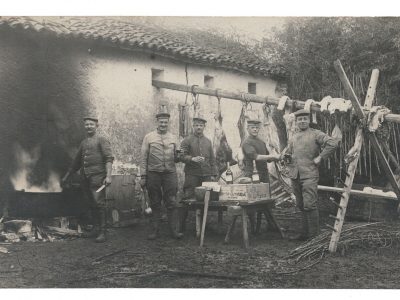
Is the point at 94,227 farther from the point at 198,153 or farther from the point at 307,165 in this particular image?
the point at 307,165

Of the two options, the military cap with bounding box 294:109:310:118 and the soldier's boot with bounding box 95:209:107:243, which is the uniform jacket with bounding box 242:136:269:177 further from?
the soldier's boot with bounding box 95:209:107:243

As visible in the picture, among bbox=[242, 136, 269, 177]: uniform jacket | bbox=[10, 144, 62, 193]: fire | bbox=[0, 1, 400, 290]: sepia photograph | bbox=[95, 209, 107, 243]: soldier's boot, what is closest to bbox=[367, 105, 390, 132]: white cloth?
bbox=[0, 1, 400, 290]: sepia photograph

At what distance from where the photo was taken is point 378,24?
6555 millimetres

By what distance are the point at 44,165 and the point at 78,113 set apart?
101cm

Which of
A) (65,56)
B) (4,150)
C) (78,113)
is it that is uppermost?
(65,56)

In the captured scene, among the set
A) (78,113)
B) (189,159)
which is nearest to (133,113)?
(78,113)

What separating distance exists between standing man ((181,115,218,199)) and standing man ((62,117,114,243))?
3.97ft

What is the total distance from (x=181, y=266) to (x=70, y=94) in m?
3.50

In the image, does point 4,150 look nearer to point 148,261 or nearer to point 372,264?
point 148,261

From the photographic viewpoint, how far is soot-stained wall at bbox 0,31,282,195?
6820 millimetres

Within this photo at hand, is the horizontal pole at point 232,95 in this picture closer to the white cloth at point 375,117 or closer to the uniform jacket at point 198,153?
the white cloth at point 375,117

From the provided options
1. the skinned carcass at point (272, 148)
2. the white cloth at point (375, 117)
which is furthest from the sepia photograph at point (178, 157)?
the skinned carcass at point (272, 148)

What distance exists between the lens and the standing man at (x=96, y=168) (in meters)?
6.79

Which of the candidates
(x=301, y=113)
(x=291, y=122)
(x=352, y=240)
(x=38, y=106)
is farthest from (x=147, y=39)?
(x=352, y=240)
